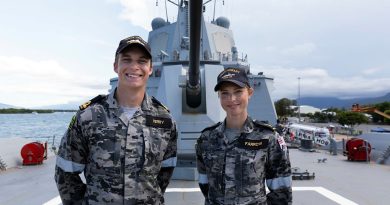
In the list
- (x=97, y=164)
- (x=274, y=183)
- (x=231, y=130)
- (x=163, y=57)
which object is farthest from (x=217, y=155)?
(x=163, y=57)

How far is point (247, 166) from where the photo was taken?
1.63 m

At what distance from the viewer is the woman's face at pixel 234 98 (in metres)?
1.63

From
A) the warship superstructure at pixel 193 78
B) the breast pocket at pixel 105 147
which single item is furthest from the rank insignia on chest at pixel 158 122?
the warship superstructure at pixel 193 78

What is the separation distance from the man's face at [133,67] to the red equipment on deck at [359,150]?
714 centimetres

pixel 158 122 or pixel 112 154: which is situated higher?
pixel 158 122

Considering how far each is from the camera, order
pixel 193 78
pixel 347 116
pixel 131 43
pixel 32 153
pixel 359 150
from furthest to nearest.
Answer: pixel 347 116, pixel 359 150, pixel 32 153, pixel 193 78, pixel 131 43

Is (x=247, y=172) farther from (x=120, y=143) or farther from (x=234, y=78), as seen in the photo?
(x=120, y=143)

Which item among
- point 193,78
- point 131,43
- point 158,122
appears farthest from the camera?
point 193,78

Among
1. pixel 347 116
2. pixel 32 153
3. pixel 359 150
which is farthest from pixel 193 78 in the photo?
pixel 347 116

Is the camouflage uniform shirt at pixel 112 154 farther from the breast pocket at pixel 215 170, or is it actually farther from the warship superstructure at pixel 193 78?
the warship superstructure at pixel 193 78

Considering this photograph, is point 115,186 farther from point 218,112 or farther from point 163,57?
point 163,57

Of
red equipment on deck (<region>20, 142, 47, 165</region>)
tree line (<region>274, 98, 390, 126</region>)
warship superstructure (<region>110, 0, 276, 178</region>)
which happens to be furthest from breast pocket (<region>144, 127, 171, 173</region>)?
tree line (<region>274, 98, 390, 126</region>)

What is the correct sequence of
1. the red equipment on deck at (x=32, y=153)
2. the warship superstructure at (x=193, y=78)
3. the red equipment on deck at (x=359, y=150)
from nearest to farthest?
the warship superstructure at (x=193, y=78) → the red equipment on deck at (x=32, y=153) → the red equipment on deck at (x=359, y=150)

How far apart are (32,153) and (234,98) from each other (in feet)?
21.7
